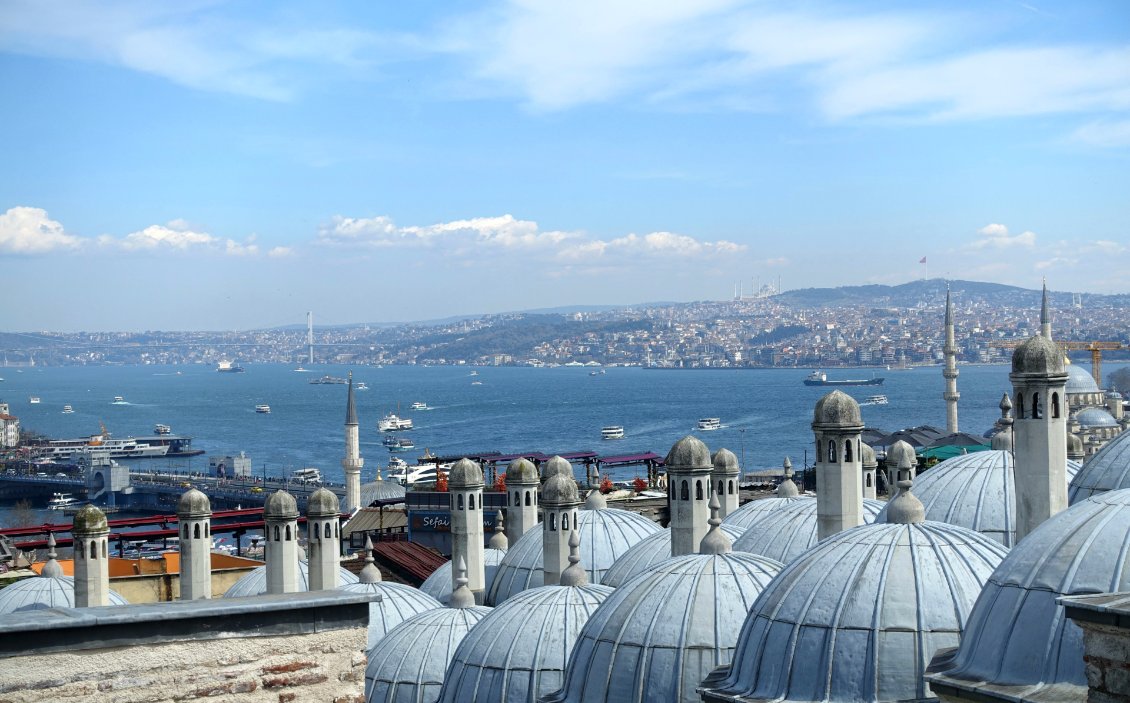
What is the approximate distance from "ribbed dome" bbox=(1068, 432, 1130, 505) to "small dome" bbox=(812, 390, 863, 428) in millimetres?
2118

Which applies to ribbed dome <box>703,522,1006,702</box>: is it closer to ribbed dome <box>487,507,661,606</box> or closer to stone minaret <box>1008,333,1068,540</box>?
stone minaret <box>1008,333,1068,540</box>

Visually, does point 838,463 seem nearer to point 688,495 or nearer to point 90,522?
point 688,495

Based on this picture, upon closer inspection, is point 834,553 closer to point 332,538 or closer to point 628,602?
point 628,602

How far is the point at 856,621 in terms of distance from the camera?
10.3 meters

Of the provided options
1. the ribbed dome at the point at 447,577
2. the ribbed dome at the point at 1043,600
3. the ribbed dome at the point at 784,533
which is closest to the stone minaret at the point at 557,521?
the ribbed dome at the point at 784,533

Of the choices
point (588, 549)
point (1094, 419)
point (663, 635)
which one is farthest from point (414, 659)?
point (1094, 419)

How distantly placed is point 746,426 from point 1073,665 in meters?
102

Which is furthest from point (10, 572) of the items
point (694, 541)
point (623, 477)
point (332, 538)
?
point (623, 477)

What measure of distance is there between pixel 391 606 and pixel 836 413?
22.2 ft

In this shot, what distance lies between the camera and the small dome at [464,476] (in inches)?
808

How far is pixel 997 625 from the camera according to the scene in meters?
8.93

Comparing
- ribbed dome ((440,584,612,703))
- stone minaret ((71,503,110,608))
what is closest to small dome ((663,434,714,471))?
ribbed dome ((440,584,612,703))

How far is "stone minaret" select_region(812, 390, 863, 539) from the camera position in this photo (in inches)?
555

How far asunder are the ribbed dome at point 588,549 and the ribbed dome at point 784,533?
234 centimetres
